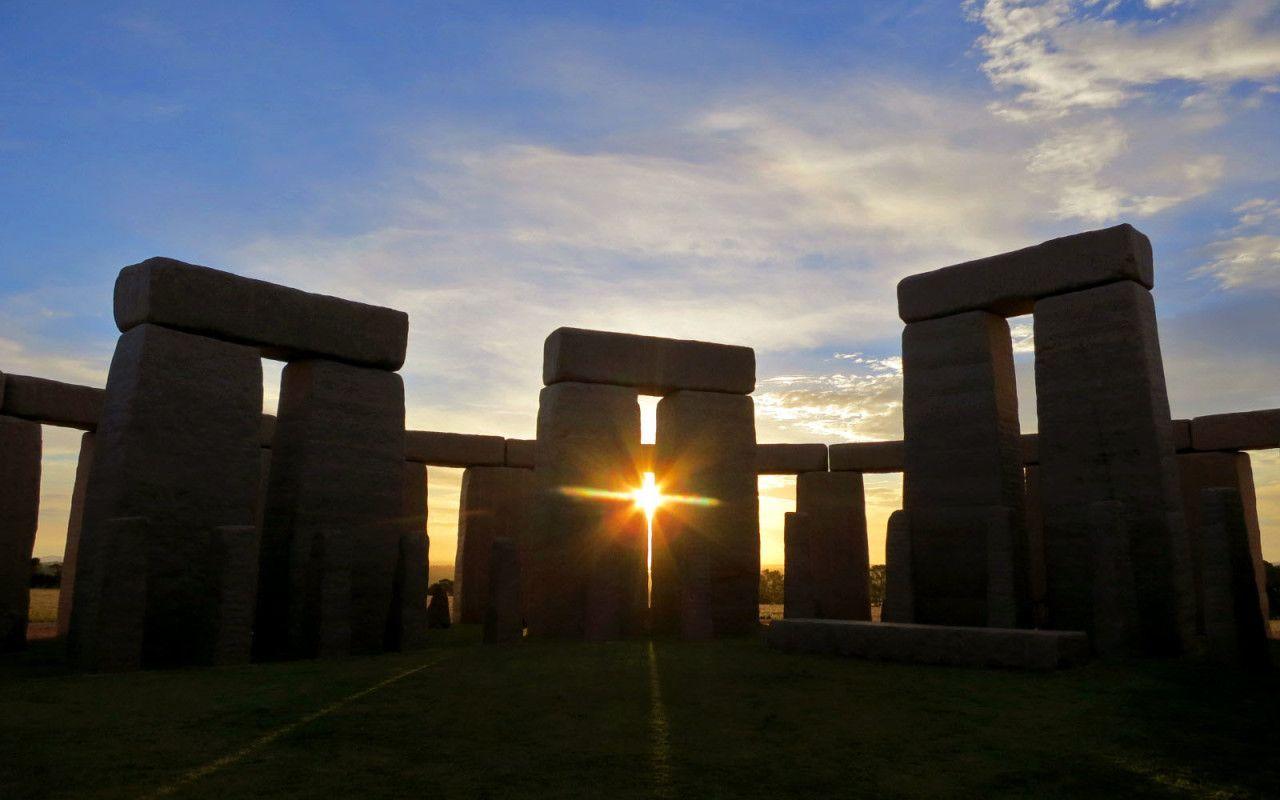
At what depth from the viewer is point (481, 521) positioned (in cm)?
1706

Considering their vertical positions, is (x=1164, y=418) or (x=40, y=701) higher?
(x=1164, y=418)

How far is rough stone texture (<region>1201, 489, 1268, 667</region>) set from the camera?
8023 millimetres

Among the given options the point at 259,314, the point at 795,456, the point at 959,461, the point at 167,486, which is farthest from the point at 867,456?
the point at 167,486

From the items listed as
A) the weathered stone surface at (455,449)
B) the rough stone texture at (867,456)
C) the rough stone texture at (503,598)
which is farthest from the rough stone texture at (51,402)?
the rough stone texture at (867,456)

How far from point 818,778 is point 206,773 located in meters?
2.92

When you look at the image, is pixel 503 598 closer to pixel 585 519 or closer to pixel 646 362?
pixel 585 519

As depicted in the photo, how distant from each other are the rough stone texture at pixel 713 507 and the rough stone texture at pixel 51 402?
7.68 meters

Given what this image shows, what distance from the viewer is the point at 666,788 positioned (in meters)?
4.17

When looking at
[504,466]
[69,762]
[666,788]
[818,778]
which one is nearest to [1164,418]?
[818,778]

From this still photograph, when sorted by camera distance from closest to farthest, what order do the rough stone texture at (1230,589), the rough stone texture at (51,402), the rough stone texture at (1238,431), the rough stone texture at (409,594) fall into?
the rough stone texture at (1230,589) → the rough stone texture at (409,594) → the rough stone texture at (51,402) → the rough stone texture at (1238,431)

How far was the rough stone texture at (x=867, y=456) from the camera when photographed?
16578 mm

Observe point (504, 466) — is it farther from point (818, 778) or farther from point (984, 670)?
point (818, 778)

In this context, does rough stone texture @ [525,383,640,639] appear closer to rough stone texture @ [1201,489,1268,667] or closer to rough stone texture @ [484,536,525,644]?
rough stone texture @ [484,536,525,644]

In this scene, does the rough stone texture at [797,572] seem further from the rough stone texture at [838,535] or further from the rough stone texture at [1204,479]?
the rough stone texture at [1204,479]
